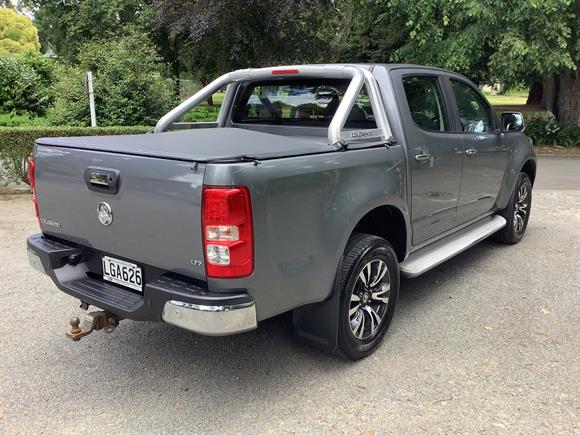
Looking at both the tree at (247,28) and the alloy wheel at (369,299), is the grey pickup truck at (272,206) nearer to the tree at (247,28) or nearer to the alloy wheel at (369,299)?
the alloy wheel at (369,299)

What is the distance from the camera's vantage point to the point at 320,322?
3.23 metres

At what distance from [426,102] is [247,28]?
1239 centimetres

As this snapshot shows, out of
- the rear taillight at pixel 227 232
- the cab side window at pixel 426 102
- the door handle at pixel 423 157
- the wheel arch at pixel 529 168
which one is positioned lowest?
the wheel arch at pixel 529 168

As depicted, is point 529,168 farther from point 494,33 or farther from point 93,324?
point 494,33

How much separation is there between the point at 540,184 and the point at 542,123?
6724mm

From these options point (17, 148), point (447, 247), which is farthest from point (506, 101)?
point (447, 247)

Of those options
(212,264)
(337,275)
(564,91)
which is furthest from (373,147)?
(564,91)

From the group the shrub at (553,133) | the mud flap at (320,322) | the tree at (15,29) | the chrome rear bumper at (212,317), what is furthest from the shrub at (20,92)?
the tree at (15,29)

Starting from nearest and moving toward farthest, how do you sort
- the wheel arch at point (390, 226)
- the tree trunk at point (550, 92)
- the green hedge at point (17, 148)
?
the wheel arch at point (390, 226), the green hedge at point (17, 148), the tree trunk at point (550, 92)

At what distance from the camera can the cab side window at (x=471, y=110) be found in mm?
4844

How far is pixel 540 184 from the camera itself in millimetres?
10422

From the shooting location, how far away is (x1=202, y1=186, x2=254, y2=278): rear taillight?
2502mm

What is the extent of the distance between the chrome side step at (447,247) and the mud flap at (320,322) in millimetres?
942

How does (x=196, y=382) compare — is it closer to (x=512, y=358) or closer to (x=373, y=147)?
(x=373, y=147)
